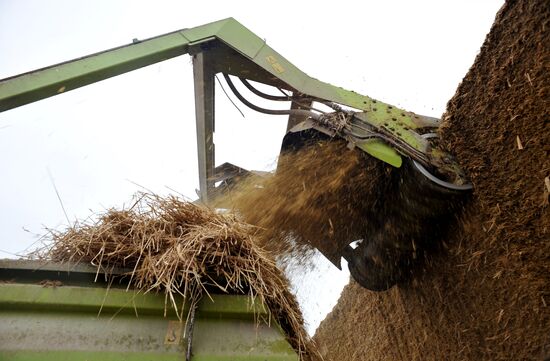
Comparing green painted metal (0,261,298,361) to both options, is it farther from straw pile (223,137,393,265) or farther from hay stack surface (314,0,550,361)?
straw pile (223,137,393,265)

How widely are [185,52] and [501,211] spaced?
6.65ft

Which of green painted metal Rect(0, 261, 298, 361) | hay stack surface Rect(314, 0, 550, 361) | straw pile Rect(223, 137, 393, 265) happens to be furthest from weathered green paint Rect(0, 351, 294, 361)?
straw pile Rect(223, 137, 393, 265)

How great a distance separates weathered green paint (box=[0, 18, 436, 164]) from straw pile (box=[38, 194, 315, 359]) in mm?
847

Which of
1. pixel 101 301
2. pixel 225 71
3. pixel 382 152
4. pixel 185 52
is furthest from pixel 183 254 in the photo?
pixel 225 71

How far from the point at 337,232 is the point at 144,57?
1.75m

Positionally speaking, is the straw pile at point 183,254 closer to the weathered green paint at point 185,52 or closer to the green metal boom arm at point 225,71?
the weathered green paint at point 185,52

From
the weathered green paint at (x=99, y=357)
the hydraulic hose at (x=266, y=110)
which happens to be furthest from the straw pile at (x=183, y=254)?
the hydraulic hose at (x=266, y=110)

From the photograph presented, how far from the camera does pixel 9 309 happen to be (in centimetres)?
162

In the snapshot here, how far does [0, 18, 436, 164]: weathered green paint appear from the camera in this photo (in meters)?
2.42

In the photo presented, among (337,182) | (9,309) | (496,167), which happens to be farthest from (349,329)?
(9,309)

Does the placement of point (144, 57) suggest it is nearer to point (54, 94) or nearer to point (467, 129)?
point (54, 94)

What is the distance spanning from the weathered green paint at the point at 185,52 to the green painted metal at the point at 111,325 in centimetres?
104

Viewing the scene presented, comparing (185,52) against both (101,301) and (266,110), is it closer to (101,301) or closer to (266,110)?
(266,110)

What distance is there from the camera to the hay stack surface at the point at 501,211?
2150 millimetres
